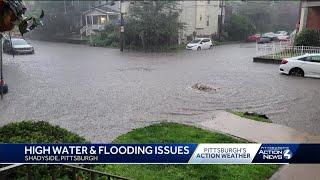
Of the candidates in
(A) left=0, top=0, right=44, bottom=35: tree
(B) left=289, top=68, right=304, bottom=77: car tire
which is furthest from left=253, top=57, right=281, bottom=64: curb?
(A) left=0, top=0, right=44, bottom=35: tree

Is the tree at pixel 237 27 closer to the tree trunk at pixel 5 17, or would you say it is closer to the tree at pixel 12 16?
the tree at pixel 12 16

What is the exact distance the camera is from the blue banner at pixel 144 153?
160 inches

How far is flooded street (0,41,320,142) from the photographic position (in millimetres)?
13508

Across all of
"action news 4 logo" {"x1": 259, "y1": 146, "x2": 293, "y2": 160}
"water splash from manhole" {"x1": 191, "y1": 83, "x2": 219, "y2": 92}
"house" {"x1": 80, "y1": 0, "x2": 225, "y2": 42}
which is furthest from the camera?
"house" {"x1": 80, "y1": 0, "x2": 225, "y2": 42}

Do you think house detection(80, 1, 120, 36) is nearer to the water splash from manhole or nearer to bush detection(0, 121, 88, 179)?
the water splash from manhole

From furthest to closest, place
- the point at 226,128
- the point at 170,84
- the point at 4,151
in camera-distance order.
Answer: the point at 170,84
the point at 226,128
the point at 4,151

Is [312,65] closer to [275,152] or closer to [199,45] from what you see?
[275,152]

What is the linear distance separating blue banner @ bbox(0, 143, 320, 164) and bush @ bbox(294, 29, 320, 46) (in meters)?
29.8

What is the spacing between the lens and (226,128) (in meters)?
12.1

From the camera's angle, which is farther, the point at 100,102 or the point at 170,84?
the point at 170,84

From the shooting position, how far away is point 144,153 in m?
4.11

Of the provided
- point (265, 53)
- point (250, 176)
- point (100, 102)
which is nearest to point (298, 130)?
point (250, 176)

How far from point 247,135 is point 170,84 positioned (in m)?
9.42

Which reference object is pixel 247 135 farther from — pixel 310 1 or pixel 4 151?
pixel 310 1
